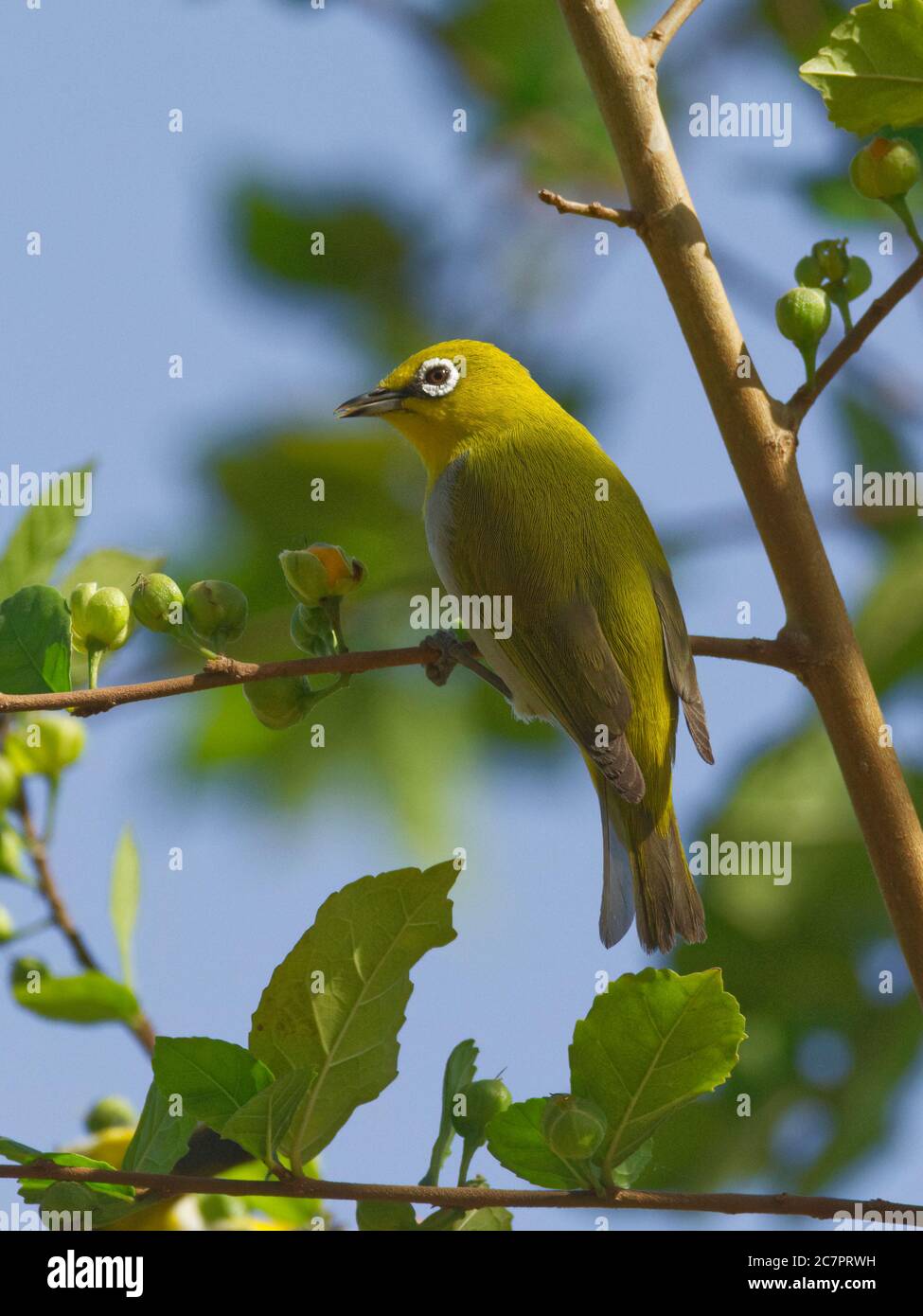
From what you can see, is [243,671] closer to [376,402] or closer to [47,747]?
[47,747]

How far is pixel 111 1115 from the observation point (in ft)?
7.28

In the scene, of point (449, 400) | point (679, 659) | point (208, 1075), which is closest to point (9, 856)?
point (208, 1075)

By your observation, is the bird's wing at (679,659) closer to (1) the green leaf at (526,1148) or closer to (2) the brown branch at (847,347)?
(2) the brown branch at (847,347)

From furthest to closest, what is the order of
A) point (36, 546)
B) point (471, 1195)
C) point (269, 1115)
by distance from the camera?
point (36, 546)
point (269, 1115)
point (471, 1195)

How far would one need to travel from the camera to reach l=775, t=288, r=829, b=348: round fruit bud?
6.00 ft

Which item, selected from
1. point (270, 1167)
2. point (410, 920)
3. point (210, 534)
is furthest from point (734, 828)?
point (210, 534)

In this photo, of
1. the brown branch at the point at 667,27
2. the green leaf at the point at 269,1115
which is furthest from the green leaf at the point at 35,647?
the brown branch at the point at 667,27

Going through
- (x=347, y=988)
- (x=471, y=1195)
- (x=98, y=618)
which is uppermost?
(x=98, y=618)

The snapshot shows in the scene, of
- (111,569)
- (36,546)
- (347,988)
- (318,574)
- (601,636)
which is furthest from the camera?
(601,636)

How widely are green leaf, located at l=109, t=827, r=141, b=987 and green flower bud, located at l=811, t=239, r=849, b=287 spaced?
1263 millimetres

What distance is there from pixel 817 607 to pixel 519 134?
2550mm

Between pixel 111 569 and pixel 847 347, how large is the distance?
118 centimetres

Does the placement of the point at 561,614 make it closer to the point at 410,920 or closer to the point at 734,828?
the point at 734,828

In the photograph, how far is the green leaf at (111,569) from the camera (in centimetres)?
225
